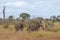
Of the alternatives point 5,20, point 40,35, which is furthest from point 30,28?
point 5,20

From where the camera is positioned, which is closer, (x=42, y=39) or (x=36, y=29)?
(x=42, y=39)

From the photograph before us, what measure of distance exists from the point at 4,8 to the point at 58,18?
82.1 feet

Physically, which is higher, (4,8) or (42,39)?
(4,8)

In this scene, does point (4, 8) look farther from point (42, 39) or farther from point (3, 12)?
point (42, 39)

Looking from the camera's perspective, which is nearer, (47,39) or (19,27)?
(47,39)

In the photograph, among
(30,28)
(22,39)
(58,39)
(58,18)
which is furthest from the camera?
(58,18)

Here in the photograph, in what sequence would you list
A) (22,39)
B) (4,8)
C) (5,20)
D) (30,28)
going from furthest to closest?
(5,20)
(4,8)
(30,28)
(22,39)

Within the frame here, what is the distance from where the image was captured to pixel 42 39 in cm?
1866

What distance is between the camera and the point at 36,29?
2567 cm

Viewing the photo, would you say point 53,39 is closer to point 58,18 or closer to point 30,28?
point 30,28

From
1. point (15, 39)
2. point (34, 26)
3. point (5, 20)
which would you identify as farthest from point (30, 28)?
point (5, 20)

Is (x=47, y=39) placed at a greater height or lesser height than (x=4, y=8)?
lesser

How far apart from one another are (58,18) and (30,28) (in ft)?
133

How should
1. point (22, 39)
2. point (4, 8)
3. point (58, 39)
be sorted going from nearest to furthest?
point (22, 39) → point (58, 39) → point (4, 8)
